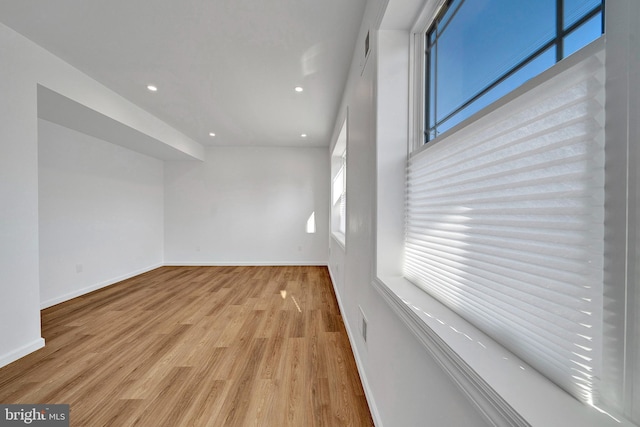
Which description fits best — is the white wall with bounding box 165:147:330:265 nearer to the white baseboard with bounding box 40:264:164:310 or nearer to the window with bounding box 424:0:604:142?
the white baseboard with bounding box 40:264:164:310

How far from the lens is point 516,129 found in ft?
2.09

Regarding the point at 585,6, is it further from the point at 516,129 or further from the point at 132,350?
the point at 132,350

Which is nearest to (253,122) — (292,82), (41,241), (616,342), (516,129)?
(292,82)

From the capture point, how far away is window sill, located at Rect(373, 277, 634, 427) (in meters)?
0.44

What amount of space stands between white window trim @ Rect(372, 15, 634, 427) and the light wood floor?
3.50ft

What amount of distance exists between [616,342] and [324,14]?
227 cm

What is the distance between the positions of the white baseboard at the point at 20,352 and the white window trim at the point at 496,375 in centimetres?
310

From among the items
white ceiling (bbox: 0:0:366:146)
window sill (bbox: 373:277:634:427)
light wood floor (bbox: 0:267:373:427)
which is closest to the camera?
window sill (bbox: 373:277:634:427)

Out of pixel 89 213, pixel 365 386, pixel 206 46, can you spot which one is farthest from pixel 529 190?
pixel 89 213

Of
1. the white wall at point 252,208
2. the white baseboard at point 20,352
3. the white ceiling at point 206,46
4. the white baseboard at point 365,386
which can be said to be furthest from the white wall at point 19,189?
the white wall at point 252,208

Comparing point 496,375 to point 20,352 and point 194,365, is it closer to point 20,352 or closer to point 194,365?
point 194,365

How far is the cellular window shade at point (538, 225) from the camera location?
46 cm

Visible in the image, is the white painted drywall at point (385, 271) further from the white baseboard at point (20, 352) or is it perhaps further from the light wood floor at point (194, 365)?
the white baseboard at point (20, 352)

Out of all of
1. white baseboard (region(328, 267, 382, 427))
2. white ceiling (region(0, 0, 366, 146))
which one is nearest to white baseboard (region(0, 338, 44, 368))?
white ceiling (region(0, 0, 366, 146))
